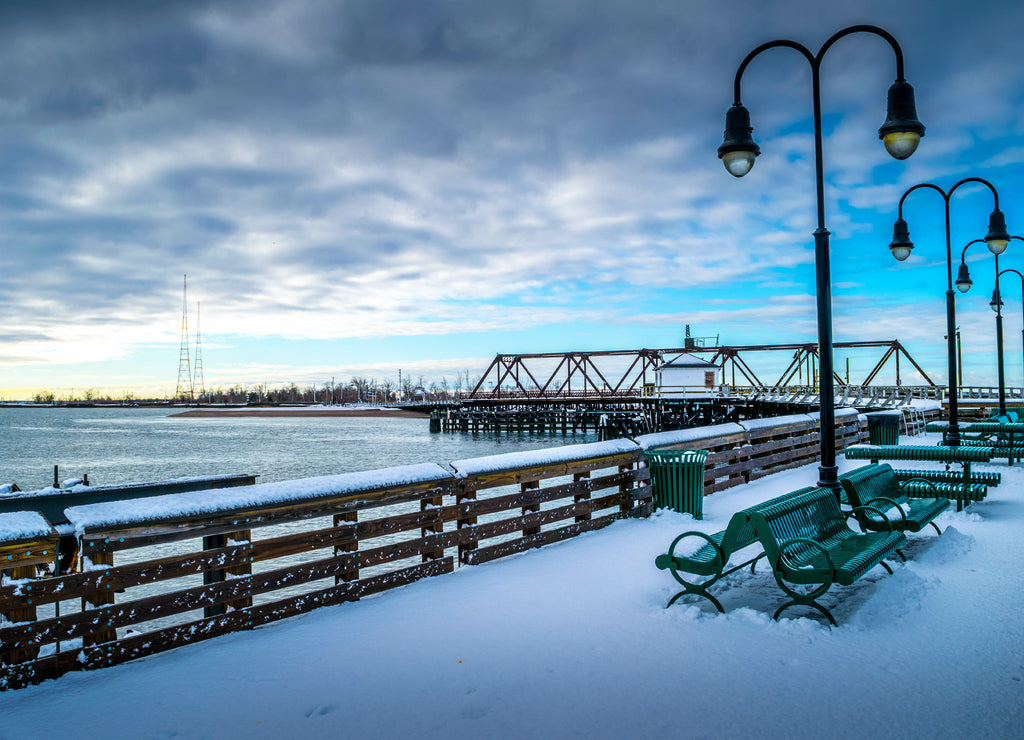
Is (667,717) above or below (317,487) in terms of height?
below

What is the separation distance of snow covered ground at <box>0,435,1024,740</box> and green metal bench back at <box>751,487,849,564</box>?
504mm

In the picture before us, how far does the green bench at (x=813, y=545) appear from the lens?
4.98 metres

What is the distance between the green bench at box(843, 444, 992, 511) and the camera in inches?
335

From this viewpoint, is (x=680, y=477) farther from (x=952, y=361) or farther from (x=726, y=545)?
(x=952, y=361)

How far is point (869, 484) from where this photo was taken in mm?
7586

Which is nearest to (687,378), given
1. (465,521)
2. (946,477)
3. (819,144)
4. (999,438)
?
(999,438)

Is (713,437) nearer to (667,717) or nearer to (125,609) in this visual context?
(667,717)

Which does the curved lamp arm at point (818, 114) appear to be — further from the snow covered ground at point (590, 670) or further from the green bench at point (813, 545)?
the snow covered ground at point (590, 670)

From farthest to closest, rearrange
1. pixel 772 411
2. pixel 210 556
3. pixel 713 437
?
pixel 772 411 < pixel 713 437 < pixel 210 556

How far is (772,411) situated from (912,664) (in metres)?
57.0

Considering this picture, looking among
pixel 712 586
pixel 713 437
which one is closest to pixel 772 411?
pixel 713 437

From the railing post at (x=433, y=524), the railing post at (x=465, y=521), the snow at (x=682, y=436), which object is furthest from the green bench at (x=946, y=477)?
the railing post at (x=433, y=524)

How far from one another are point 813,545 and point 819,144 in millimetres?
4659

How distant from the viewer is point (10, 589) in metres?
4.12
